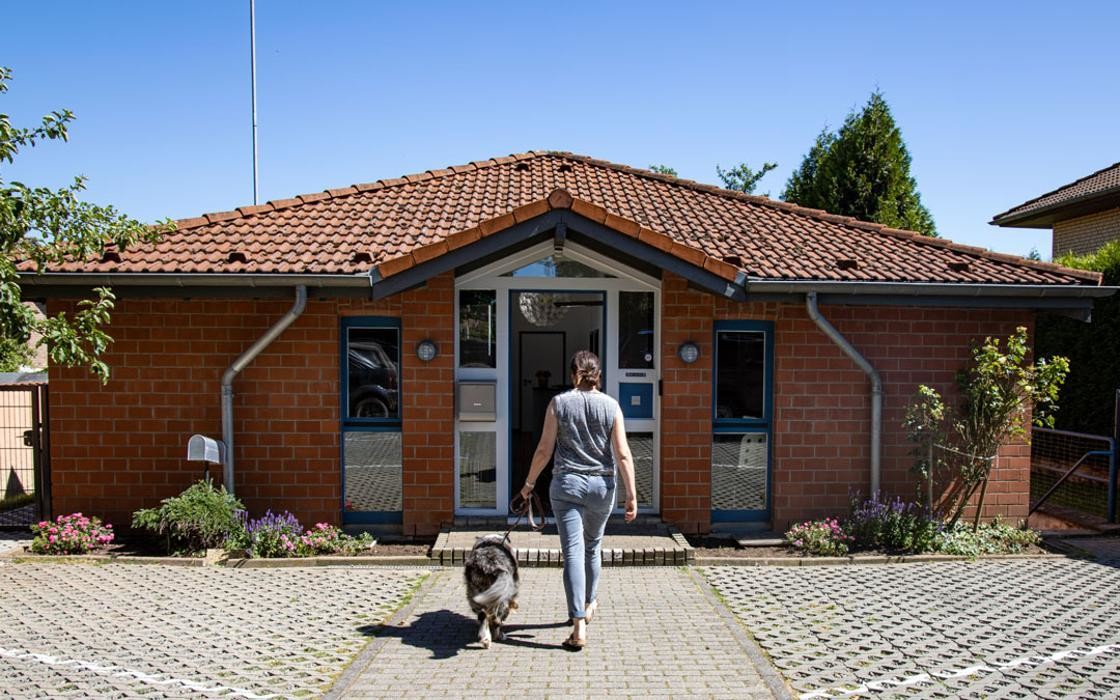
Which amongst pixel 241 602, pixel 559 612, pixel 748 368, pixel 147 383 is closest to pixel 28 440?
pixel 147 383

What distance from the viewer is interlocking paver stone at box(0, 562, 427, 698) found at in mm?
4293

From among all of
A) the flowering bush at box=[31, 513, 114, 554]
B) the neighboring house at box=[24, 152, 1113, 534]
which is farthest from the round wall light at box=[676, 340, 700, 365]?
the flowering bush at box=[31, 513, 114, 554]

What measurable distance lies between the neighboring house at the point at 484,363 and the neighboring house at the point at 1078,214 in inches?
427

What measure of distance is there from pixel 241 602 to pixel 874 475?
5.94 meters

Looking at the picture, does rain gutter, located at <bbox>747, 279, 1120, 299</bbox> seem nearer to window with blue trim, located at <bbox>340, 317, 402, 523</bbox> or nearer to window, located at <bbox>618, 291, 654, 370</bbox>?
window, located at <bbox>618, 291, 654, 370</bbox>

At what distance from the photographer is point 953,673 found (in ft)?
14.7

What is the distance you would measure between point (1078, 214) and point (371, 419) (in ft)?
58.0

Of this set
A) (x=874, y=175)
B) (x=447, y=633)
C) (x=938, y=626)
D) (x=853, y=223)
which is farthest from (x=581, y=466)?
(x=874, y=175)

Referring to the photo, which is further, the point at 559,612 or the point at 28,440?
the point at 28,440

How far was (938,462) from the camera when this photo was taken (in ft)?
24.6

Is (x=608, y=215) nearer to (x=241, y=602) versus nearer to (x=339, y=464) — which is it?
(x=339, y=464)

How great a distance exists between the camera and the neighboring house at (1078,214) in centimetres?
1639

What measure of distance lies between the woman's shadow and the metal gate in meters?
4.52

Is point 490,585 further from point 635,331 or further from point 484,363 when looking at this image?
point 635,331
